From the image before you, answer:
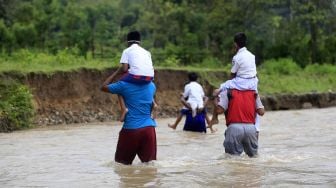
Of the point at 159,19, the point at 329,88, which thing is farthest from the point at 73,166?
the point at 159,19

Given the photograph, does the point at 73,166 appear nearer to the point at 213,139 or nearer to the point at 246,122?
the point at 246,122

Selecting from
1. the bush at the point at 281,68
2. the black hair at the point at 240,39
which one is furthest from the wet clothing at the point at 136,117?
the bush at the point at 281,68

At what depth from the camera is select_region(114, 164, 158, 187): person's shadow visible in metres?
8.08

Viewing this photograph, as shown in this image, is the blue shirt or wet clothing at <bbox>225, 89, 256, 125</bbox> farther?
wet clothing at <bbox>225, 89, 256, 125</bbox>

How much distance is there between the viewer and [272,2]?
37656mm

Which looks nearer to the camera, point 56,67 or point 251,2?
point 56,67

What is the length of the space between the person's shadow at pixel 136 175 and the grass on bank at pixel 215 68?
1154cm

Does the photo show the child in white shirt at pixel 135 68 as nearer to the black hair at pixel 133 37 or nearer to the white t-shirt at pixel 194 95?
the black hair at pixel 133 37

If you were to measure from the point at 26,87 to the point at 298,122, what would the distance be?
8241 mm

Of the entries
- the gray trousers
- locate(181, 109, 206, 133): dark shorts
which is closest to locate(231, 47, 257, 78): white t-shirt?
the gray trousers

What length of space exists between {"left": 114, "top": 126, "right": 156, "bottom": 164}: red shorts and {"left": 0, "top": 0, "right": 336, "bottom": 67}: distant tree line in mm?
26361

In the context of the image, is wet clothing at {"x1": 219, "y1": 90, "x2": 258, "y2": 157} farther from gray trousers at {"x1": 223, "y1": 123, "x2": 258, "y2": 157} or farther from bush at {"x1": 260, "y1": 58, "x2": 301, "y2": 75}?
bush at {"x1": 260, "y1": 58, "x2": 301, "y2": 75}

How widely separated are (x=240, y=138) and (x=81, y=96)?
43.3 ft

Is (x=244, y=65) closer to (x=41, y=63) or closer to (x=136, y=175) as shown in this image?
(x=136, y=175)
